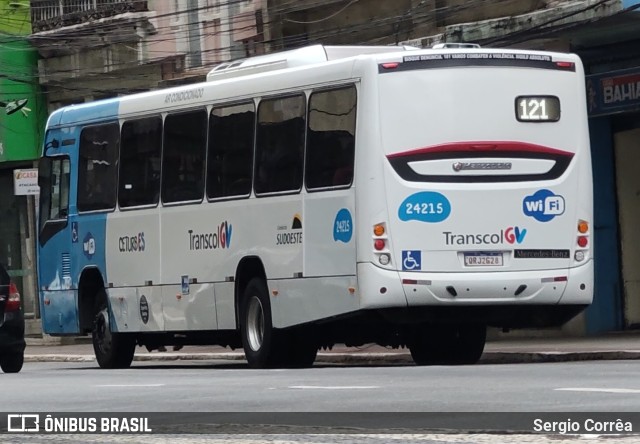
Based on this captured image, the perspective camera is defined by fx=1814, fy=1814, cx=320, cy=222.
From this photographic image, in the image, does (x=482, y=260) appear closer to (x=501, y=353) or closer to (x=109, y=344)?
(x=501, y=353)

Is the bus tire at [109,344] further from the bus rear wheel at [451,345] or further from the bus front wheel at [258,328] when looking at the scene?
the bus rear wheel at [451,345]

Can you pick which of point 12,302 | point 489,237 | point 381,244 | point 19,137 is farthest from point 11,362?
point 19,137

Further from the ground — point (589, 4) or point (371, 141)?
point (589, 4)

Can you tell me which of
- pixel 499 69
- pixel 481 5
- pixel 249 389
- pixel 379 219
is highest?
pixel 481 5

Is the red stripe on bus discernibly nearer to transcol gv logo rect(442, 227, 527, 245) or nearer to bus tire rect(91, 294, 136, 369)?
transcol gv logo rect(442, 227, 527, 245)

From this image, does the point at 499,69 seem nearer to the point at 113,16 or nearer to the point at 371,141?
the point at 371,141

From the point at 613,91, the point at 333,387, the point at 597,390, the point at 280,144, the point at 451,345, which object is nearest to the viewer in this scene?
the point at 597,390

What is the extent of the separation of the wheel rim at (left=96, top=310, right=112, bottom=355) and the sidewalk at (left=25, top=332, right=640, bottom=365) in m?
3.23

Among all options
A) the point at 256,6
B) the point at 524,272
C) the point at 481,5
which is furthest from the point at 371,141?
the point at 256,6

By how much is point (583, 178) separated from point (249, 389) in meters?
5.93

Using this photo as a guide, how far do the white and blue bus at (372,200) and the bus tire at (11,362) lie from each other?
5.67 ft

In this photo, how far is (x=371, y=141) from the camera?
18516mm

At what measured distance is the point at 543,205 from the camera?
18.8 metres

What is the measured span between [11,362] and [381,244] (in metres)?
5.88
